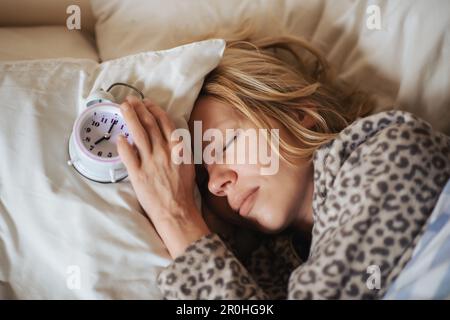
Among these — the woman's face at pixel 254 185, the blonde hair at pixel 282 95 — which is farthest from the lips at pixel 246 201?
the blonde hair at pixel 282 95

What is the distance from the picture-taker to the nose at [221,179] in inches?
37.3

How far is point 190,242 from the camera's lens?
0.88 m

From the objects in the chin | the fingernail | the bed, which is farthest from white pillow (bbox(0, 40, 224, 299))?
the chin

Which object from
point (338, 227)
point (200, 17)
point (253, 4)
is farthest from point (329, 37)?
point (338, 227)

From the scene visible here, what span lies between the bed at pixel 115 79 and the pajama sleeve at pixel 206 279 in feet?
0.15

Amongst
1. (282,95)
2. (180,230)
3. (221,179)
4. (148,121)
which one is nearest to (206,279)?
(180,230)

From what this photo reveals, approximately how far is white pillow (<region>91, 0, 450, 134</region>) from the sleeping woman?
0.07 metres

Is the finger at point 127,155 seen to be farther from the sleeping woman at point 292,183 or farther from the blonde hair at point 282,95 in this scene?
the blonde hair at point 282,95

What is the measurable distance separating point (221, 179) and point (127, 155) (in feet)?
0.65

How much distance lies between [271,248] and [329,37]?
56cm

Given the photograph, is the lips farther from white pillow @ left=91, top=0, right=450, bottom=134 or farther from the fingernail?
white pillow @ left=91, top=0, right=450, bottom=134

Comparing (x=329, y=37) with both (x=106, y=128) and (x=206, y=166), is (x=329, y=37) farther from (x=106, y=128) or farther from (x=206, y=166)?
(x=106, y=128)

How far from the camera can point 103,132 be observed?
915 millimetres

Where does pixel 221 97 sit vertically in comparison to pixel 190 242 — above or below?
above
